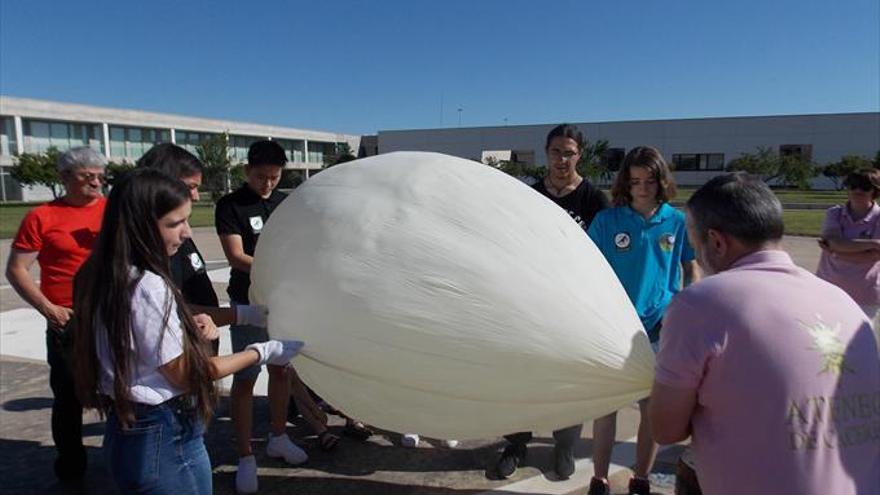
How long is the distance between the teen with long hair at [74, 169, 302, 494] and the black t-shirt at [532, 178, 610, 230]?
202 cm

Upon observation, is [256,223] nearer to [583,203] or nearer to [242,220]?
[242,220]

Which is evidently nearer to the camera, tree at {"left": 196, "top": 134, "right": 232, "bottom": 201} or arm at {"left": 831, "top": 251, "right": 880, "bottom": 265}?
arm at {"left": 831, "top": 251, "right": 880, "bottom": 265}

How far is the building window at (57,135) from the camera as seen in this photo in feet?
146

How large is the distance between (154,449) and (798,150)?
56312 millimetres

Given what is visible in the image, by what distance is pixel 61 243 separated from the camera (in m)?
3.26

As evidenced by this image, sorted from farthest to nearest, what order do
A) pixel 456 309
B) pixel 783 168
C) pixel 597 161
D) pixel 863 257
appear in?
pixel 597 161, pixel 783 168, pixel 863 257, pixel 456 309

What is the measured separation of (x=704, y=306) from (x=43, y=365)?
6026mm

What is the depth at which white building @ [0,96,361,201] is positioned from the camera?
142 feet

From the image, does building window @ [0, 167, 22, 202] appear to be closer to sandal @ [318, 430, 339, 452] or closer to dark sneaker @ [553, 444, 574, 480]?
sandal @ [318, 430, 339, 452]

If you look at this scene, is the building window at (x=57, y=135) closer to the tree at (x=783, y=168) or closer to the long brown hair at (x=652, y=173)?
the tree at (x=783, y=168)

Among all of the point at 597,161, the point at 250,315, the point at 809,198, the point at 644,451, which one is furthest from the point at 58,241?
the point at 597,161

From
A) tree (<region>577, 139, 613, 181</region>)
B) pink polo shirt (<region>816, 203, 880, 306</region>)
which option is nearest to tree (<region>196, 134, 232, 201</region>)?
tree (<region>577, 139, 613, 181</region>)

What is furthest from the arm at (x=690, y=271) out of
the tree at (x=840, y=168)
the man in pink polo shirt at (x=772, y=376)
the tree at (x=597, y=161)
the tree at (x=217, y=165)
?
the tree at (x=597, y=161)

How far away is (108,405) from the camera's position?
2014 millimetres
